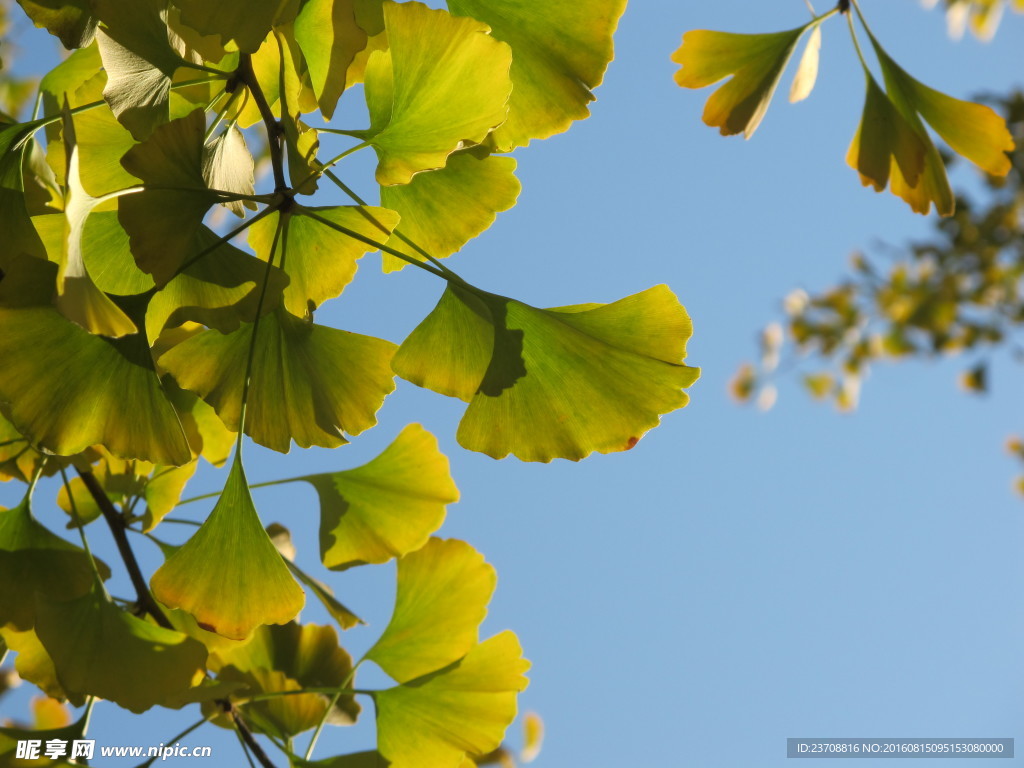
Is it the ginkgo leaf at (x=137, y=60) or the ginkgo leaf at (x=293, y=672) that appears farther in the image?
the ginkgo leaf at (x=293, y=672)

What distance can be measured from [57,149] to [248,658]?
460 millimetres

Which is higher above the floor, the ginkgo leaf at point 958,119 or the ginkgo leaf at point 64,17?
the ginkgo leaf at point 958,119

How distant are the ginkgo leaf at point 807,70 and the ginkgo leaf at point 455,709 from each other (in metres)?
0.53

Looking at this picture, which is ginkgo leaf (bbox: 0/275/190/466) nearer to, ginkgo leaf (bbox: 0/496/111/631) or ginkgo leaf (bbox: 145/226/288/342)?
ginkgo leaf (bbox: 145/226/288/342)

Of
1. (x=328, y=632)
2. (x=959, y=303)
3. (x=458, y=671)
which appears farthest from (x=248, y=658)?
(x=959, y=303)

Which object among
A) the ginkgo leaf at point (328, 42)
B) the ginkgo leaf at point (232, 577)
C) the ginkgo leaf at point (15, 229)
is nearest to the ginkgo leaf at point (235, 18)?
the ginkgo leaf at point (328, 42)

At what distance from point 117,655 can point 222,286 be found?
0.25m

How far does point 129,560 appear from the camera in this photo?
675mm

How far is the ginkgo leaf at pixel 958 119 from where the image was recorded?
0.70m

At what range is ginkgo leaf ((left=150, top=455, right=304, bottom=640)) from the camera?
1.75ft

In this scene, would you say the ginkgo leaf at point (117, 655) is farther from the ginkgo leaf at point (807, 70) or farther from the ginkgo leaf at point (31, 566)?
the ginkgo leaf at point (807, 70)

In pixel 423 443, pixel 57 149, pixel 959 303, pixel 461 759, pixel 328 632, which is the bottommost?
pixel 461 759

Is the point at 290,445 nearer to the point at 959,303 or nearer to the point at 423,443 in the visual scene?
the point at 423,443

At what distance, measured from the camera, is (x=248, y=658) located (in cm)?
78
